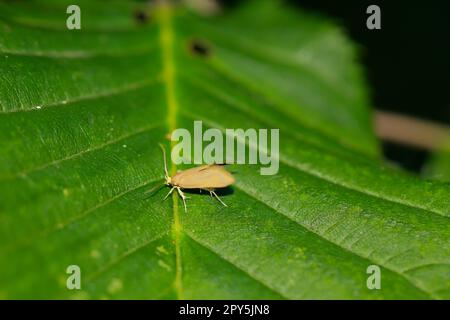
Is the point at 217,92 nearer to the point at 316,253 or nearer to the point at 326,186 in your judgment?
the point at 326,186

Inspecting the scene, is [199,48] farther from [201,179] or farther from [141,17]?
[201,179]

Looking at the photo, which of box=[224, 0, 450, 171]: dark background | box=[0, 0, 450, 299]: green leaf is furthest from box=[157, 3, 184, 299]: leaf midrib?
box=[224, 0, 450, 171]: dark background

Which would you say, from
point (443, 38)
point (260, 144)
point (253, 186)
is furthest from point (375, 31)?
point (253, 186)

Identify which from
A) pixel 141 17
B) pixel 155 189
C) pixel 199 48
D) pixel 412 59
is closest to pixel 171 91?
pixel 199 48

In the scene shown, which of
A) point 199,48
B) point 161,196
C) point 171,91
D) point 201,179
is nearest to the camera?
point 161,196

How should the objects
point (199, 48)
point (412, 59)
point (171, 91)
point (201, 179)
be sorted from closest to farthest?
point (201, 179), point (171, 91), point (199, 48), point (412, 59)

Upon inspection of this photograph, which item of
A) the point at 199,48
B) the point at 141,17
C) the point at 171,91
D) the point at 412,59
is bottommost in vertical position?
the point at 412,59
